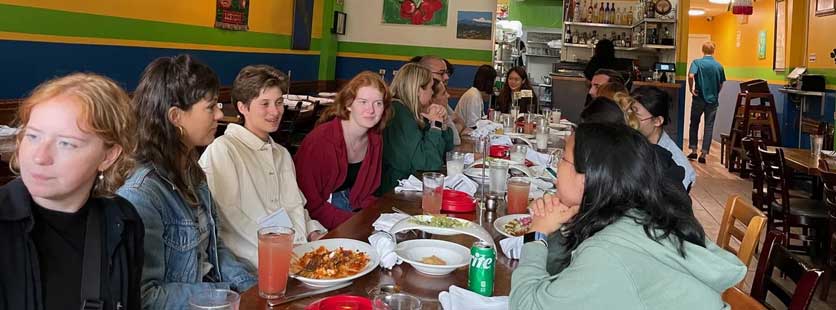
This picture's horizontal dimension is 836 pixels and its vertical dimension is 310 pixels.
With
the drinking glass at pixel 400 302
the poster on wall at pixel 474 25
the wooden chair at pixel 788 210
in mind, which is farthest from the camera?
the poster on wall at pixel 474 25

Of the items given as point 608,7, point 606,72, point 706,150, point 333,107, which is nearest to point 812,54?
point 706,150

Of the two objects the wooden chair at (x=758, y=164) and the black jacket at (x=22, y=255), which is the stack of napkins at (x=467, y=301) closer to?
the black jacket at (x=22, y=255)

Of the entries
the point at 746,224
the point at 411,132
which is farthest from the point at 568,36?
the point at 746,224

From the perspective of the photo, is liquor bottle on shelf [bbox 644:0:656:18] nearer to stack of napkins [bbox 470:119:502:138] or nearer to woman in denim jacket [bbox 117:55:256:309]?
stack of napkins [bbox 470:119:502:138]

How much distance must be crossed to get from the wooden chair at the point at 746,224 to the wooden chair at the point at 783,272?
0.26 feet

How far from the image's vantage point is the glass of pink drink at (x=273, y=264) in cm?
143

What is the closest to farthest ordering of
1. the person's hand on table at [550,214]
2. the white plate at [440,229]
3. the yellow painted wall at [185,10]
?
the person's hand on table at [550,214], the white plate at [440,229], the yellow painted wall at [185,10]

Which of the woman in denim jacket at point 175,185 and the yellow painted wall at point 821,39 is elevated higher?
the yellow painted wall at point 821,39

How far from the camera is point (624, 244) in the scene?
1.19 meters

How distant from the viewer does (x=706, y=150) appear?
9.77m

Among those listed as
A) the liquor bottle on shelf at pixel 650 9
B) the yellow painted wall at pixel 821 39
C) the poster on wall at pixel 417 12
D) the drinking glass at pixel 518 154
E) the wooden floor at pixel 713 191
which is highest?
the liquor bottle on shelf at pixel 650 9

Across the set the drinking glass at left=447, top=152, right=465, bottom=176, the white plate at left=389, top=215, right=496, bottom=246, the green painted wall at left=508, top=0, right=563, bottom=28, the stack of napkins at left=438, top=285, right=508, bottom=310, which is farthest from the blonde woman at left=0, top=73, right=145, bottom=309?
the green painted wall at left=508, top=0, right=563, bottom=28

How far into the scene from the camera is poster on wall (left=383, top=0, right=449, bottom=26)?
957cm

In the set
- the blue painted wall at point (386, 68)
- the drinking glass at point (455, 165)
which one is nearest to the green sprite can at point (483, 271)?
the drinking glass at point (455, 165)
